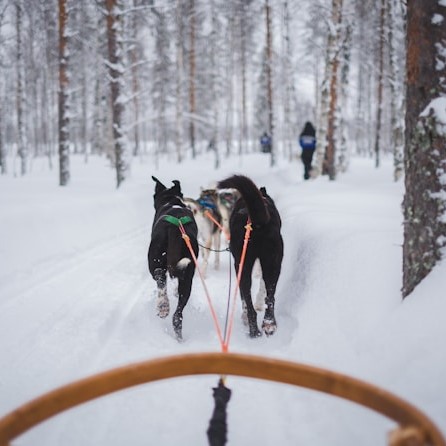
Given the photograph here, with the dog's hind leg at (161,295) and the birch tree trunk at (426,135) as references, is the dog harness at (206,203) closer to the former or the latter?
the dog's hind leg at (161,295)

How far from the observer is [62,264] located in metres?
6.68

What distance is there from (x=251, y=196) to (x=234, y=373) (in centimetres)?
234

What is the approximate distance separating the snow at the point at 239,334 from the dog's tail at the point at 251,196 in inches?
43.1

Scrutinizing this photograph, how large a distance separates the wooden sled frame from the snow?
0.71 m

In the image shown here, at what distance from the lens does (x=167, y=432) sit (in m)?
2.64

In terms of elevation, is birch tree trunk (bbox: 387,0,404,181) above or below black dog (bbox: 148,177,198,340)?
above

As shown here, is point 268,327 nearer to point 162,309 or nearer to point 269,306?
point 269,306

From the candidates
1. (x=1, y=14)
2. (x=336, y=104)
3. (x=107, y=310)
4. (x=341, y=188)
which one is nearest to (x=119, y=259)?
(x=107, y=310)

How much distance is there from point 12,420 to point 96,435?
1325 millimetres

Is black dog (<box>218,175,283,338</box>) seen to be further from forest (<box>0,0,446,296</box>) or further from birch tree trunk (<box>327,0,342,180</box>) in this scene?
birch tree trunk (<box>327,0,342,180</box>)

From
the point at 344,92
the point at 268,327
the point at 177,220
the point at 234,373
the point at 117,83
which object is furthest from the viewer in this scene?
the point at 344,92

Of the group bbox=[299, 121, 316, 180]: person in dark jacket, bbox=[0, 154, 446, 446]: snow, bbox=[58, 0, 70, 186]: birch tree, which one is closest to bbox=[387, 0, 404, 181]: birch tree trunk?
bbox=[299, 121, 316, 180]: person in dark jacket

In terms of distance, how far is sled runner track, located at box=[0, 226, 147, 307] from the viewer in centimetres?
560

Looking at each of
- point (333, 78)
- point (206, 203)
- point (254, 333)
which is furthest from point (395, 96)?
point (254, 333)
